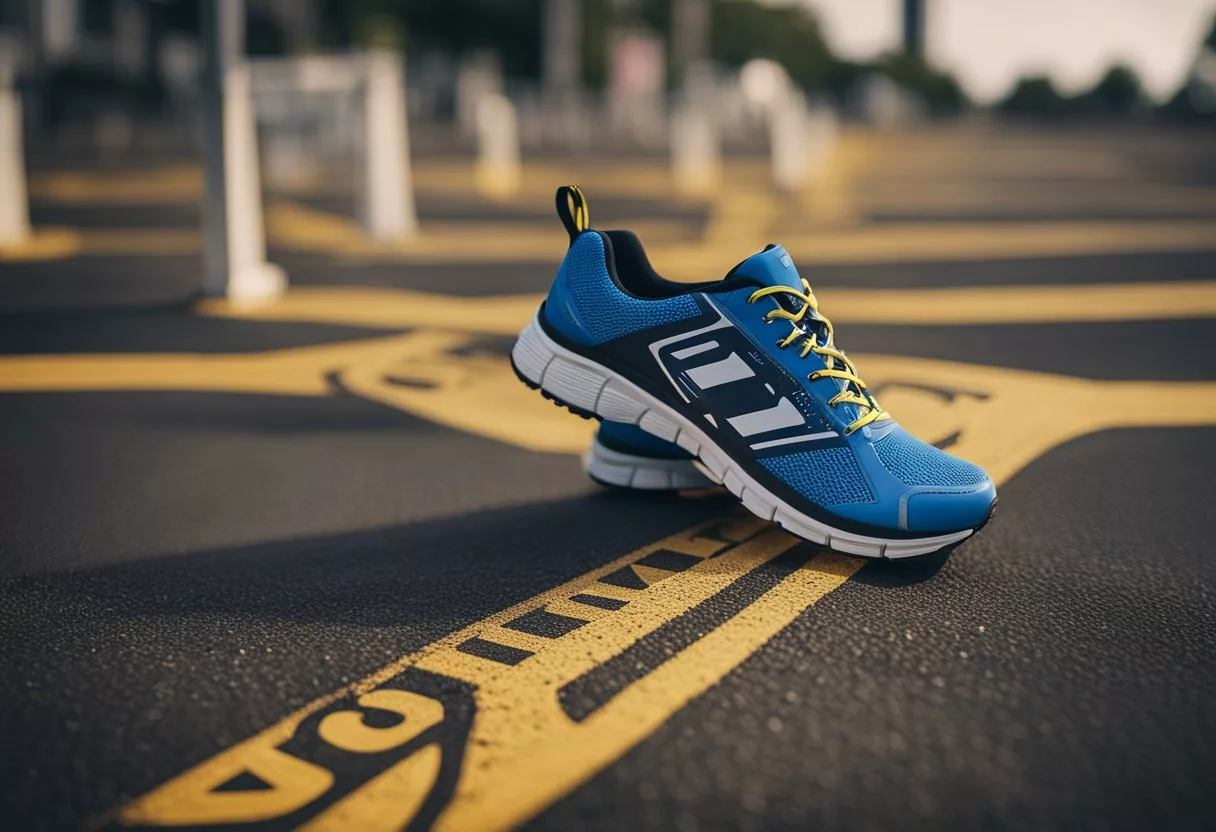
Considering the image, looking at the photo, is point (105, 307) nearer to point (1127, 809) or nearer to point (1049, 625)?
point (1049, 625)

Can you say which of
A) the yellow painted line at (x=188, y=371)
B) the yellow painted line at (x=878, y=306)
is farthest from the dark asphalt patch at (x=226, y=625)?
the yellow painted line at (x=878, y=306)

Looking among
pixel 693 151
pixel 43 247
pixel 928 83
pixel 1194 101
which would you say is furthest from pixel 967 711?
pixel 928 83

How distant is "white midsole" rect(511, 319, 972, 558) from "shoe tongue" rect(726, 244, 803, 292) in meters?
0.31

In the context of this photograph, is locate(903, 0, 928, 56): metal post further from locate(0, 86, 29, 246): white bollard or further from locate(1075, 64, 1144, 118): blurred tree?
locate(0, 86, 29, 246): white bollard

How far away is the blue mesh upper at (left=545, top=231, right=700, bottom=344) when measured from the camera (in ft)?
7.58

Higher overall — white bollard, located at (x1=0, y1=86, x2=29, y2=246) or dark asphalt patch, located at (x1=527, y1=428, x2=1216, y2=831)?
white bollard, located at (x1=0, y1=86, x2=29, y2=246)

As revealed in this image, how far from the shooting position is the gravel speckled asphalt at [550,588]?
138 cm

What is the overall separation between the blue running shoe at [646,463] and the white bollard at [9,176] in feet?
20.1

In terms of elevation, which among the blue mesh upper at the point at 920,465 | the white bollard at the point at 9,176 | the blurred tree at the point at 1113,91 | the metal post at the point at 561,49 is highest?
the blurred tree at the point at 1113,91

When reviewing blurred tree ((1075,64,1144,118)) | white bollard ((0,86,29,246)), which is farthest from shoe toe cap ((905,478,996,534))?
blurred tree ((1075,64,1144,118))

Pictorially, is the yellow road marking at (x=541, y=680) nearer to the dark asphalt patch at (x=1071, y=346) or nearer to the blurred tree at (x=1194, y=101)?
the dark asphalt patch at (x=1071, y=346)

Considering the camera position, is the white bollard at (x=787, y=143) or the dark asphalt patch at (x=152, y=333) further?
the white bollard at (x=787, y=143)

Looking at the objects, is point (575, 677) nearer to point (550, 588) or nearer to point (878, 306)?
point (550, 588)

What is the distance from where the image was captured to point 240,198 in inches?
222
